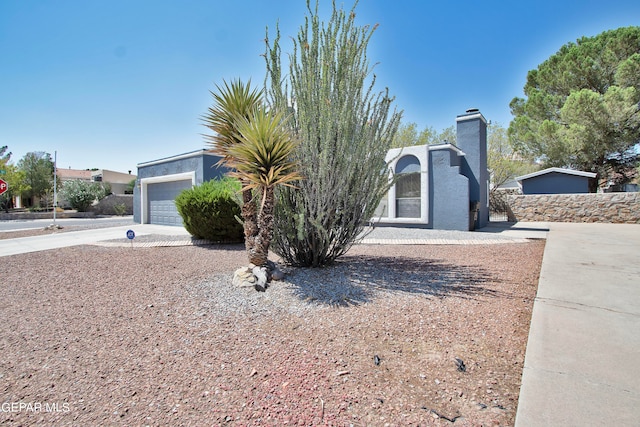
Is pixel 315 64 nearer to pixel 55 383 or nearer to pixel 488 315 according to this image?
pixel 488 315

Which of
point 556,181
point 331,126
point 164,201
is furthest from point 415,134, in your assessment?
point 331,126

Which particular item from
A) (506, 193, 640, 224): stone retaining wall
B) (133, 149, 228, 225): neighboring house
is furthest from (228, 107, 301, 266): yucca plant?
(506, 193, 640, 224): stone retaining wall

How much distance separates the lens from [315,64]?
4.95 m

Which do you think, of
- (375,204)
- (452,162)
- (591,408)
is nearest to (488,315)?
(591,408)

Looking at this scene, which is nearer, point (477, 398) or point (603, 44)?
point (477, 398)

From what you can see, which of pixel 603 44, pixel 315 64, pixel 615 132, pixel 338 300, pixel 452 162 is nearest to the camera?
pixel 338 300

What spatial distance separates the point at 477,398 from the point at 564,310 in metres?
2.45

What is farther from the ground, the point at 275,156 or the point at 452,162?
the point at 452,162

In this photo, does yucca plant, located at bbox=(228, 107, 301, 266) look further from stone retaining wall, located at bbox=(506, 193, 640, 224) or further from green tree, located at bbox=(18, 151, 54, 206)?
green tree, located at bbox=(18, 151, 54, 206)

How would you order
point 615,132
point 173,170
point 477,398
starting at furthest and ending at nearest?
point 615,132
point 173,170
point 477,398

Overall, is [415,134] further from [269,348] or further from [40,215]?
[40,215]

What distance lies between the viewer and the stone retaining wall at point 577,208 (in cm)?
1578

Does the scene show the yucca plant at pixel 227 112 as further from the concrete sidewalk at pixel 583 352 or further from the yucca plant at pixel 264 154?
the concrete sidewalk at pixel 583 352

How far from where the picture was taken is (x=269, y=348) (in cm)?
294
